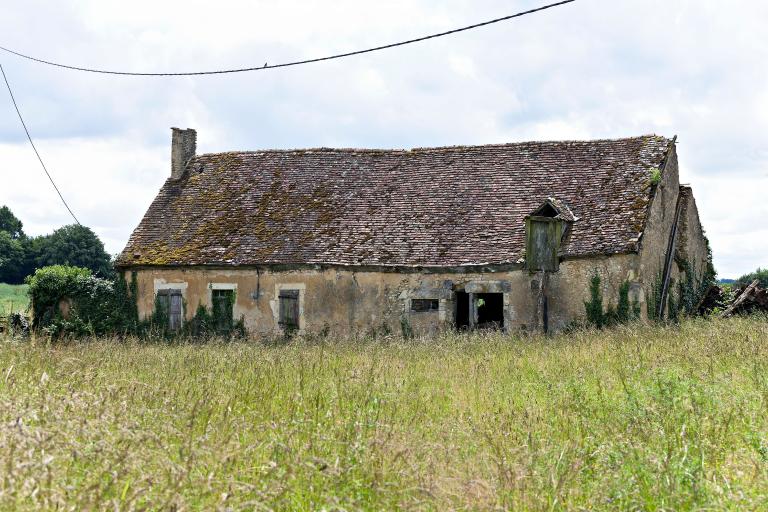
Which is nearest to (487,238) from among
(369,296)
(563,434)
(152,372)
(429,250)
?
(429,250)

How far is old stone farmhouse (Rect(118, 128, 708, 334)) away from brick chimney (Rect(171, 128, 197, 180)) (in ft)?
4.06

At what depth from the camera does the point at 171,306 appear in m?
24.3

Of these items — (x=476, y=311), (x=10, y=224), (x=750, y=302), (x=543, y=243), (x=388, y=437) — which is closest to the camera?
(x=388, y=437)

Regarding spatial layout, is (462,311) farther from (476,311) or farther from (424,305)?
(424,305)

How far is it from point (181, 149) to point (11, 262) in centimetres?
3884

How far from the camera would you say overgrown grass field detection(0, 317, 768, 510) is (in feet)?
15.6

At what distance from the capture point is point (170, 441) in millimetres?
6324

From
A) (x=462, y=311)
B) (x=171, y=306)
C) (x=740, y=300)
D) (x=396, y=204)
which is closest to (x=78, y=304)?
(x=171, y=306)

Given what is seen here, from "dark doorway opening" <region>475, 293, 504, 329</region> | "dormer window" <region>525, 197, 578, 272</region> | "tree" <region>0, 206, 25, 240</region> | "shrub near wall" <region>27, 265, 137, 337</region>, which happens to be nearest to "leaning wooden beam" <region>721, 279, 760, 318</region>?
"dormer window" <region>525, 197, 578, 272</region>

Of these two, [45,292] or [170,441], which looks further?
[45,292]

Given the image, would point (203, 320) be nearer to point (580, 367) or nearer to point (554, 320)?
point (554, 320)

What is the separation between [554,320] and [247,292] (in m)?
8.64

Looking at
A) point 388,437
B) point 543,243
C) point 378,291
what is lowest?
point 388,437

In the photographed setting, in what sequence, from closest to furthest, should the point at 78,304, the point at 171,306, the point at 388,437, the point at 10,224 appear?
1. the point at 388,437
2. the point at 171,306
3. the point at 78,304
4. the point at 10,224
